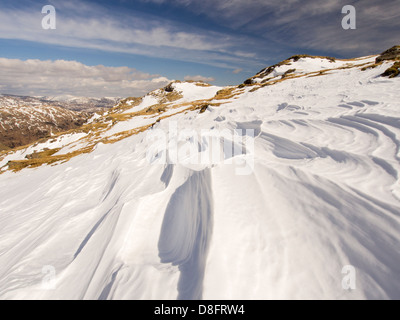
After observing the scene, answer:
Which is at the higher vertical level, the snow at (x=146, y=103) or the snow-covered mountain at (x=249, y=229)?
the snow at (x=146, y=103)

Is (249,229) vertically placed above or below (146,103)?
below

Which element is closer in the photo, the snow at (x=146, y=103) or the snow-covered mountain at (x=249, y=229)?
the snow-covered mountain at (x=249, y=229)

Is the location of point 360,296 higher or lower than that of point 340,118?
lower

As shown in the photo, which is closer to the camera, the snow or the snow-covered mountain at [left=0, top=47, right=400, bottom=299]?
the snow-covered mountain at [left=0, top=47, right=400, bottom=299]

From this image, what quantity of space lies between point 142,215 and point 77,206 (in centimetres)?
515

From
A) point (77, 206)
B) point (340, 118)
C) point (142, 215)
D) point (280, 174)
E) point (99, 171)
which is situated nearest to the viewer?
point (280, 174)

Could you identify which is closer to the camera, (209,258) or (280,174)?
(209,258)

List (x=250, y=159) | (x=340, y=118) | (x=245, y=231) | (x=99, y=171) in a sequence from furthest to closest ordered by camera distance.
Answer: (x=99, y=171), (x=340, y=118), (x=250, y=159), (x=245, y=231)

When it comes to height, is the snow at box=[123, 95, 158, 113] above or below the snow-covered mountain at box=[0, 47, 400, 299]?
above

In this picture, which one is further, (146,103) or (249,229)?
(146,103)
